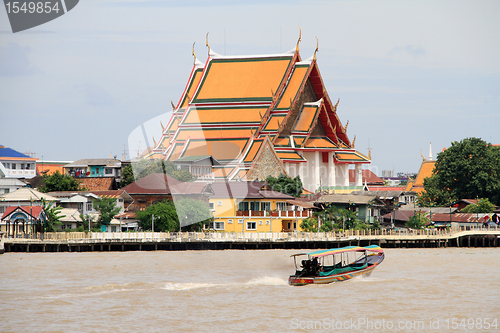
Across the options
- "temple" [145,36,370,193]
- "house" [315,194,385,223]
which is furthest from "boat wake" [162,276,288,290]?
"temple" [145,36,370,193]

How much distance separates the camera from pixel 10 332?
25719 mm

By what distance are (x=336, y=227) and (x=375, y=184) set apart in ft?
214

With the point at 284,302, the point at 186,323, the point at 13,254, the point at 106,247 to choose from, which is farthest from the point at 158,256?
the point at 186,323

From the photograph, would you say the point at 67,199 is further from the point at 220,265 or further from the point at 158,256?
the point at 220,265

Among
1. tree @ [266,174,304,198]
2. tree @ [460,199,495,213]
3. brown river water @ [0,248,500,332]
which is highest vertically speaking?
tree @ [266,174,304,198]

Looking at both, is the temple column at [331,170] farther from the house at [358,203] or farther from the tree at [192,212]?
the tree at [192,212]

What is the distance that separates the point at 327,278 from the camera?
117 feet

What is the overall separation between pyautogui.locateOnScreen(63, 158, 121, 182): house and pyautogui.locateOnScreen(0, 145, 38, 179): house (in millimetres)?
6085

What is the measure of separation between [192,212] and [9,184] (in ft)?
82.3

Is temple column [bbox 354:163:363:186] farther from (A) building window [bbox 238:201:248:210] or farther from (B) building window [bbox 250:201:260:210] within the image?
(A) building window [bbox 238:201:248:210]

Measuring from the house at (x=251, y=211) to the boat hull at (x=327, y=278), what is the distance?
21.5m

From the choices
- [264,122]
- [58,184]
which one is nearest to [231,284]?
[58,184]

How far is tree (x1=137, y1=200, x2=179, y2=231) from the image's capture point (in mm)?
56406

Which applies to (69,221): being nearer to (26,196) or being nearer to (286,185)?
(26,196)
